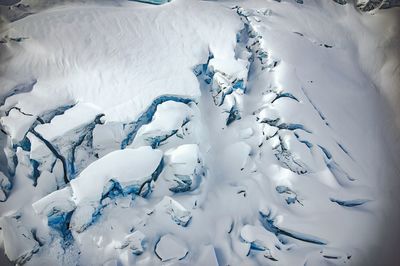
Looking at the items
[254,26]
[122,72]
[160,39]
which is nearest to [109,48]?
[122,72]

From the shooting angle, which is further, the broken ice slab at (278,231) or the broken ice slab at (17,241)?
the broken ice slab at (278,231)

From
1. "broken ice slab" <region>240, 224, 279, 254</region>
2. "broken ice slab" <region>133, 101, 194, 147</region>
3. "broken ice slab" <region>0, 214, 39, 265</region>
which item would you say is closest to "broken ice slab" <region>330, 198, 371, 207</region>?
"broken ice slab" <region>240, 224, 279, 254</region>

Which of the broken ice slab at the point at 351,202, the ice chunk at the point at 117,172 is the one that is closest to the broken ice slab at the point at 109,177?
the ice chunk at the point at 117,172

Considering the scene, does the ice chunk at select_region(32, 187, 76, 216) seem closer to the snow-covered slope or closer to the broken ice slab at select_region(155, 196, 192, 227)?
the snow-covered slope

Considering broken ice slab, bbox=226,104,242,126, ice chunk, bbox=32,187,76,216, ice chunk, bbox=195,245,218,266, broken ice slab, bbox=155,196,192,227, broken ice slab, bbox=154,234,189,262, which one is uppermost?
broken ice slab, bbox=226,104,242,126

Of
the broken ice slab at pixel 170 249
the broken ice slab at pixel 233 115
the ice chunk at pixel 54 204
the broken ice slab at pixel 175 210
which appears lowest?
the broken ice slab at pixel 170 249

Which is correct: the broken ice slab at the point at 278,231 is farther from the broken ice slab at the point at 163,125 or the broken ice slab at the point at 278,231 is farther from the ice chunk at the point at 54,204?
the ice chunk at the point at 54,204

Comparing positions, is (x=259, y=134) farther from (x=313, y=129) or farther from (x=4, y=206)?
(x=4, y=206)
